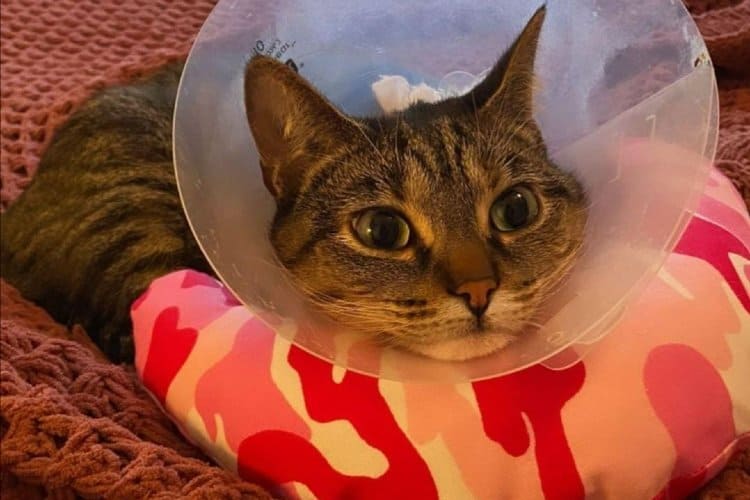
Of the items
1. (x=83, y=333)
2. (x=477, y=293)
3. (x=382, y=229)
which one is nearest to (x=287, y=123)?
(x=382, y=229)

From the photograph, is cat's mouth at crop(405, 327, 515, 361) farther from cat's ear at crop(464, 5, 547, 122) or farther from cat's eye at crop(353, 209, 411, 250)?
cat's ear at crop(464, 5, 547, 122)

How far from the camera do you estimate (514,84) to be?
901 mm

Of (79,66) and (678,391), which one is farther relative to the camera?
(79,66)

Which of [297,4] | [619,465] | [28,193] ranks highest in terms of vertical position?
[297,4]

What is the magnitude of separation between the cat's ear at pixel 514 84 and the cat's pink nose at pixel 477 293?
0.69 ft

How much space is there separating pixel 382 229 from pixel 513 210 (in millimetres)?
124

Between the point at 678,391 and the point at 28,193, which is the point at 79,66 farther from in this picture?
the point at 678,391

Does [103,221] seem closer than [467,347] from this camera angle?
No

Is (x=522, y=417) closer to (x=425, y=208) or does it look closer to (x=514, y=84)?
(x=425, y=208)

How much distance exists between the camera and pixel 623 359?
2.64 feet

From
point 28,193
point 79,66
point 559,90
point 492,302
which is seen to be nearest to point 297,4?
point 559,90

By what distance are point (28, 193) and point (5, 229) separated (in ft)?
0.19

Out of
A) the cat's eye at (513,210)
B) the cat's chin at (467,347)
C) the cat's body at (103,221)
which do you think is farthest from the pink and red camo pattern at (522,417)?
the cat's body at (103,221)

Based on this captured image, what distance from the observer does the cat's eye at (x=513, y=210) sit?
0.85 metres
